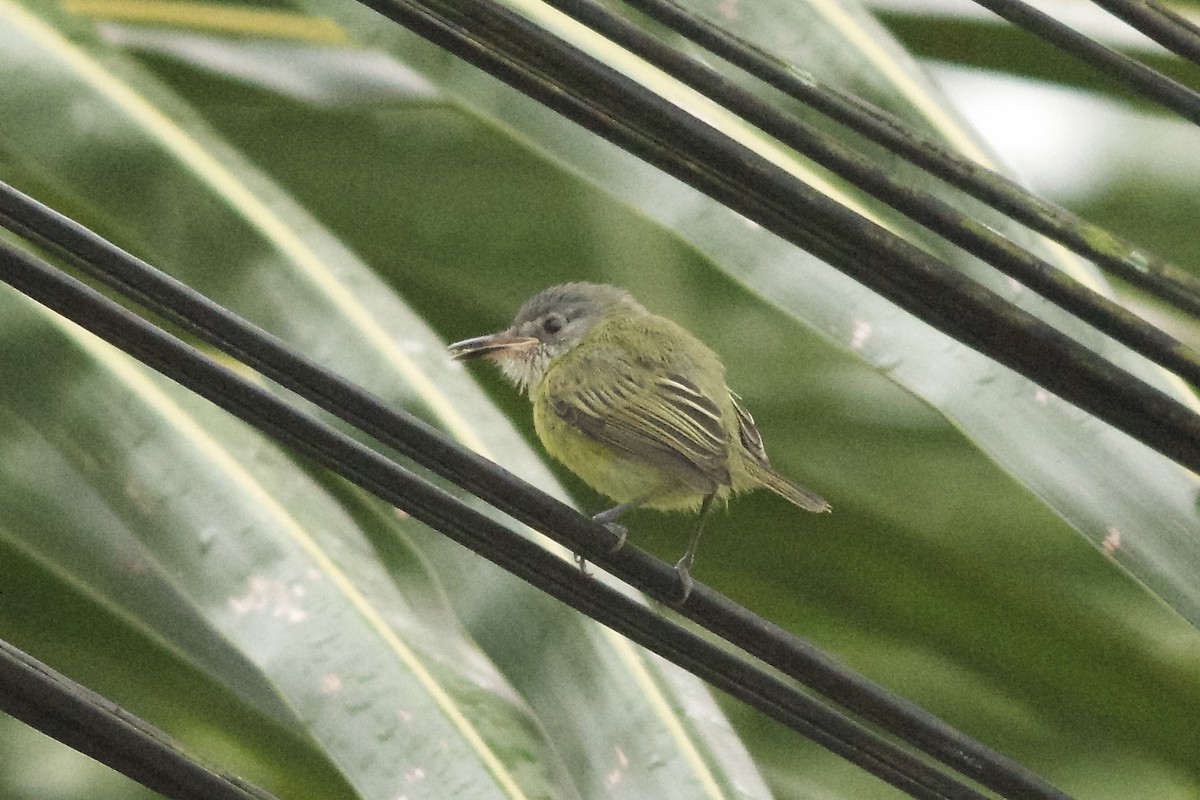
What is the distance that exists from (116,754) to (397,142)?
7.27ft

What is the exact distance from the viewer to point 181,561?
1240 millimetres

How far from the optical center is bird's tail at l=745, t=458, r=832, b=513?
1792mm

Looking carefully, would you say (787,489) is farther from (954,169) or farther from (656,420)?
(954,169)

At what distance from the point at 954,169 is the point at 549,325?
1.61 metres

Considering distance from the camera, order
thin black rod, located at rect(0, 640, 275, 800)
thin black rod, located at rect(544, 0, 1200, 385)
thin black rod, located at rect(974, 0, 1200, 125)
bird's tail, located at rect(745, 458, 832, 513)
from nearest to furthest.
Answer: thin black rod, located at rect(0, 640, 275, 800) → thin black rod, located at rect(544, 0, 1200, 385) → thin black rod, located at rect(974, 0, 1200, 125) → bird's tail, located at rect(745, 458, 832, 513)

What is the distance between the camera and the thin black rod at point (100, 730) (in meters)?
0.75

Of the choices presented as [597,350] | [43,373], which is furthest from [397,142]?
[43,373]

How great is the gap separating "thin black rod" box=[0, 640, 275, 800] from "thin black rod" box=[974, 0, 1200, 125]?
0.77m

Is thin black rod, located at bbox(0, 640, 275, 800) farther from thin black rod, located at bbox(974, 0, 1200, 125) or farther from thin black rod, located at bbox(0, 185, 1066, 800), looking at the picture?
thin black rod, located at bbox(974, 0, 1200, 125)

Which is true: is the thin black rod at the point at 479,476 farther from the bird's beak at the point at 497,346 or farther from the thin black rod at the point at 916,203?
the bird's beak at the point at 497,346

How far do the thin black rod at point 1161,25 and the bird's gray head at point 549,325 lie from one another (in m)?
1.47

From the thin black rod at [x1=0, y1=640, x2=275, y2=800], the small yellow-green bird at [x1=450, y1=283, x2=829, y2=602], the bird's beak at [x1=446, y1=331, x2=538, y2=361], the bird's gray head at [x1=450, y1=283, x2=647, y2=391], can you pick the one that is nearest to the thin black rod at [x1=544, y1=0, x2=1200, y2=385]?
the thin black rod at [x1=0, y1=640, x2=275, y2=800]

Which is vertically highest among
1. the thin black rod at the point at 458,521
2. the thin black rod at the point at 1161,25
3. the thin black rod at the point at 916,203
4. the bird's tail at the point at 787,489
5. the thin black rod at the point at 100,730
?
the bird's tail at the point at 787,489

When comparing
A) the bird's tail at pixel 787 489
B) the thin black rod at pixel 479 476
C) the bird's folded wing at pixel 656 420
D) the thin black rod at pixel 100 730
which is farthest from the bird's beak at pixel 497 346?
the thin black rod at pixel 100 730
